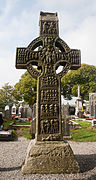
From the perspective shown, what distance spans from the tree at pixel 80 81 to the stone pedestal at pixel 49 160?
27873 mm

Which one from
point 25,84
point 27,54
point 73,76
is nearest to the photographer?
point 27,54

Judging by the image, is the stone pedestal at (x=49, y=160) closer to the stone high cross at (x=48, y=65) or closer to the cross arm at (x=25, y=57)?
the stone high cross at (x=48, y=65)

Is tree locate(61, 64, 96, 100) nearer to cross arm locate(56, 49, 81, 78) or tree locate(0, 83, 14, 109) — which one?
tree locate(0, 83, 14, 109)

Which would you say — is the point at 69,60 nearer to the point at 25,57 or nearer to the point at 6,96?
the point at 25,57

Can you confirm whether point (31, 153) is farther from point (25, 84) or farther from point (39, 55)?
point (25, 84)

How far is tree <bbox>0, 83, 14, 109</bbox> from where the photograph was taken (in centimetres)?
2650

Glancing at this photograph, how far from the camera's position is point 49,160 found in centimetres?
294

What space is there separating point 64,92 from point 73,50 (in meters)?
29.2

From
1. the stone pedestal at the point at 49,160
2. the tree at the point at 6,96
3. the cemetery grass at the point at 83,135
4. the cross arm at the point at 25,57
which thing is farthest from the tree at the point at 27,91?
the stone pedestal at the point at 49,160

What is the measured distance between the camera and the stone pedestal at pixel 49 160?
2.88 metres

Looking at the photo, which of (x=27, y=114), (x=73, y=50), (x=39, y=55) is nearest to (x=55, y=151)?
(x=39, y=55)

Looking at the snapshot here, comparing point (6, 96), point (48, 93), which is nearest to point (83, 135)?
point (48, 93)

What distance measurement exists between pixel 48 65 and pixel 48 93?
2.68 ft

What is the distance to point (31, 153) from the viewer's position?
117 inches
